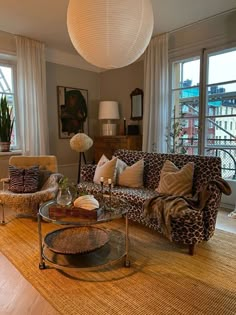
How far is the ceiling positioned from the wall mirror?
3.54 feet

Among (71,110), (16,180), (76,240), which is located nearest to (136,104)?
(71,110)

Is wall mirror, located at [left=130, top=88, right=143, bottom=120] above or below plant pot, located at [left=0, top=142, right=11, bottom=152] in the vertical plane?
above

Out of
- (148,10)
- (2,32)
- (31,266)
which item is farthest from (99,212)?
Result: (2,32)

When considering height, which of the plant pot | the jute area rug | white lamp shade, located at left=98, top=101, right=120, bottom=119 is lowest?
the jute area rug

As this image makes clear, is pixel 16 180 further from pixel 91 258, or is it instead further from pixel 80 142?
pixel 91 258

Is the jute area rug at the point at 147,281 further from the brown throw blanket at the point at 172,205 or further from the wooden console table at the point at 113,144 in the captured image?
the wooden console table at the point at 113,144

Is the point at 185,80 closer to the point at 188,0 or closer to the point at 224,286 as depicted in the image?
the point at 188,0

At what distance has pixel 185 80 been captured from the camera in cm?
419

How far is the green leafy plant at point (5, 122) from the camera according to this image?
13.1ft

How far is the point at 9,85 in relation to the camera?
435 cm

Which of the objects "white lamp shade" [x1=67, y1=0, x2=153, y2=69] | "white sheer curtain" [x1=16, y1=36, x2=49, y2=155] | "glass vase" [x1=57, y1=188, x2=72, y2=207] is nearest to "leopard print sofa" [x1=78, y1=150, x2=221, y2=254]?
"glass vase" [x1=57, y1=188, x2=72, y2=207]

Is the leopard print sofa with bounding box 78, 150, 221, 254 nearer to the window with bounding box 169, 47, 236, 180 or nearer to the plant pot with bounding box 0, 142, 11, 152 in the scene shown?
the window with bounding box 169, 47, 236, 180

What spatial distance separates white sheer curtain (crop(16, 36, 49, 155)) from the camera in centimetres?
415

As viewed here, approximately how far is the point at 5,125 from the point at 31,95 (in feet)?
2.23
